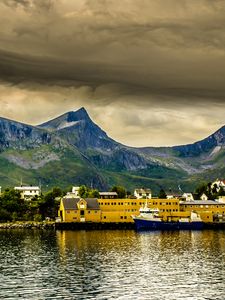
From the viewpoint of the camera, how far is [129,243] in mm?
130375

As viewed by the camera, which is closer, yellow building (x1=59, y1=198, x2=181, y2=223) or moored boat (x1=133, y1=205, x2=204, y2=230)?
moored boat (x1=133, y1=205, x2=204, y2=230)

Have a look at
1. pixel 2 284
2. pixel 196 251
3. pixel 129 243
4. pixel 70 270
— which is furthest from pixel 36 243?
pixel 2 284

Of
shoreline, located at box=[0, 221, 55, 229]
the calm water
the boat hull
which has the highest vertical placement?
shoreline, located at box=[0, 221, 55, 229]

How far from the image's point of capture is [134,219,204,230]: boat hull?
18088 cm

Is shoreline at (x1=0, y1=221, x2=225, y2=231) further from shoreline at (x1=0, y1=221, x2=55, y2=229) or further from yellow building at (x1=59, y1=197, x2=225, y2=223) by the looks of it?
yellow building at (x1=59, y1=197, x2=225, y2=223)

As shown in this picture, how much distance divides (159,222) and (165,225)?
6.95 ft

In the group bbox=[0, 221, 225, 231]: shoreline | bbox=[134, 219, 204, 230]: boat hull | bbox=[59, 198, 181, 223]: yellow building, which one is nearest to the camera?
bbox=[134, 219, 204, 230]: boat hull

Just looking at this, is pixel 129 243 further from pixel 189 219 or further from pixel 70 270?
pixel 189 219

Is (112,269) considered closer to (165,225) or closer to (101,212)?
(165,225)

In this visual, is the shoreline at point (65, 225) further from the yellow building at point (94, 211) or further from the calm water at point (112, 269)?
the calm water at point (112, 269)

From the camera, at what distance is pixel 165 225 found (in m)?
185

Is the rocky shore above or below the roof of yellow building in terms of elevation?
below

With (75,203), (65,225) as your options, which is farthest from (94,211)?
(65,225)

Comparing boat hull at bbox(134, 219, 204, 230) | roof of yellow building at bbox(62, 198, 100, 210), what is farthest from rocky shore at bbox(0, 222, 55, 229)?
boat hull at bbox(134, 219, 204, 230)
